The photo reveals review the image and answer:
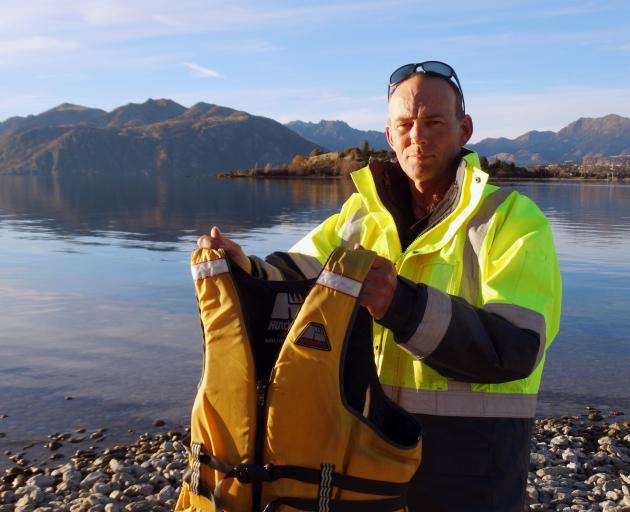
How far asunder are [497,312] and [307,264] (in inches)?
42.4

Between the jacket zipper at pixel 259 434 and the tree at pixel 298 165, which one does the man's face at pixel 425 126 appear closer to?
the jacket zipper at pixel 259 434

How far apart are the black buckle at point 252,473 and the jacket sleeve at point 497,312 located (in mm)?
643

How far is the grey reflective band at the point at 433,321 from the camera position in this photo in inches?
96.5


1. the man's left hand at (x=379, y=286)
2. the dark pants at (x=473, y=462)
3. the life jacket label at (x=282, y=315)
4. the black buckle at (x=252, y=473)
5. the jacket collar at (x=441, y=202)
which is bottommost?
the dark pants at (x=473, y=462)

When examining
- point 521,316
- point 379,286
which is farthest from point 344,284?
point 521,316

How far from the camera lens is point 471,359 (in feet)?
8.28

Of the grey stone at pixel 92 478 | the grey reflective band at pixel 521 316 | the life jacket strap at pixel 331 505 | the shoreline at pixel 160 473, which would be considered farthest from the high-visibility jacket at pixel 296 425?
the grey stone at pixel 92 478

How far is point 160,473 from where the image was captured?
7.25 metres

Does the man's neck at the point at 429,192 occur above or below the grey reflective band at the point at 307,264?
above

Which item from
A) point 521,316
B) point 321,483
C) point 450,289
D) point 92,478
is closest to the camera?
point 321,483

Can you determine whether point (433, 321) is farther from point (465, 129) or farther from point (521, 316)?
point (465, 129)

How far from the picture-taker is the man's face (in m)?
3.14

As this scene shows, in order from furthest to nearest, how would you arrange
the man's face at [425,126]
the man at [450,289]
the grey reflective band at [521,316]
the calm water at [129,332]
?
the calm water at [129,332] → the man's face at [425,126] → the grey reflective band at [521,316] → the man at [450,289]

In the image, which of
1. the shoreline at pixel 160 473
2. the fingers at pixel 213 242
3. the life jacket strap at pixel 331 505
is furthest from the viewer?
the shoreline at pixel 160 473
